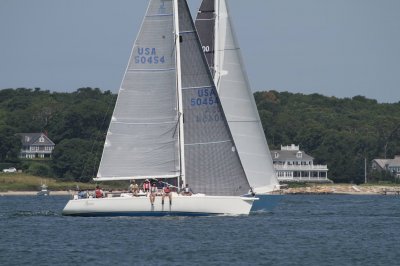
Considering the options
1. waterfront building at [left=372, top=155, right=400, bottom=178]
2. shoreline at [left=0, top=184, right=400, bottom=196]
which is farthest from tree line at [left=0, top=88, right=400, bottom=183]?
shoreline at [left=0, top=184, right=400, bottom=196]

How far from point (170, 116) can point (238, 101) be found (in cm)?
607

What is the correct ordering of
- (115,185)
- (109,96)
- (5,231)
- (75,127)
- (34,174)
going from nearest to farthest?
1. (5,231)
2. (115,185)
3. (34,174)
4. (75,127)
5. (109,96)

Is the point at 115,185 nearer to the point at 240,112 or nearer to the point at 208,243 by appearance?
the point at 240,112

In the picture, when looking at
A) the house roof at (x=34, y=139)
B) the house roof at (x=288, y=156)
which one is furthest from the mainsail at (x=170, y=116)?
the house roof at (x=34, y=139)

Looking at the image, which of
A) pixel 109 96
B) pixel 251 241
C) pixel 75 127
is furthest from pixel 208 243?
pixel 109 96

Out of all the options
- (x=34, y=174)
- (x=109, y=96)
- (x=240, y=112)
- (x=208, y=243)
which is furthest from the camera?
(x=109, y=96)

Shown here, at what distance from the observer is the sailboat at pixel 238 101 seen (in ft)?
179

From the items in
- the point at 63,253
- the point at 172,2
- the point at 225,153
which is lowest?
the point at 63,253

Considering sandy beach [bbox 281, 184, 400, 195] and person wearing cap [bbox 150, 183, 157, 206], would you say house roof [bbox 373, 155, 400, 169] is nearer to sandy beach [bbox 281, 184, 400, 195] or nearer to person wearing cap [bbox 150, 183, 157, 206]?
sandy beach [bbox 281, 184, 400, 195]

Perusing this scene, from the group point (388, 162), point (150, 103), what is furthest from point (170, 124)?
point (388, 162)

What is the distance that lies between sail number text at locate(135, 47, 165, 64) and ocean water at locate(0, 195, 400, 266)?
21.2ft

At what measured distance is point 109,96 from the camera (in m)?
186

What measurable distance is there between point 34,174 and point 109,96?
54.0 metres

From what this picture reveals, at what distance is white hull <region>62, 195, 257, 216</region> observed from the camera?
48.8 meters
